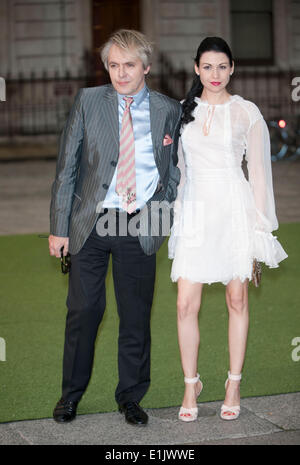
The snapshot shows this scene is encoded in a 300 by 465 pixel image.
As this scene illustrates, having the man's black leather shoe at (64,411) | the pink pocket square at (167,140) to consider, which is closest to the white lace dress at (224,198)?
the pink pocket square at (167,140)

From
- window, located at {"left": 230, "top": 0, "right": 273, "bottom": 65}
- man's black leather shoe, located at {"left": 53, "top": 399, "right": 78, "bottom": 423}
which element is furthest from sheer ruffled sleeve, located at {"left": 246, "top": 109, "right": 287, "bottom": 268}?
window, located at {"left": 230, "top": 0, "right": 273, "bottom": 65}

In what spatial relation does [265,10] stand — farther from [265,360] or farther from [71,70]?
[265,360]

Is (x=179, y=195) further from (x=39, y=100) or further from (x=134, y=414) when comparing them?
(x=39, y=100)

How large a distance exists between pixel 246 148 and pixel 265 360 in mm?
1791

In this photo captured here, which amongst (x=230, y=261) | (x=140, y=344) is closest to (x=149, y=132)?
(x=230, y=261)

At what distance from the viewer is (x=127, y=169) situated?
4.39 metres

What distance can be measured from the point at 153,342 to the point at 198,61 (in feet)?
7.97

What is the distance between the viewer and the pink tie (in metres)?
4.38

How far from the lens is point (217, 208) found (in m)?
4.51

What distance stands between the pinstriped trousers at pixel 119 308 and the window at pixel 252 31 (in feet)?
70.9

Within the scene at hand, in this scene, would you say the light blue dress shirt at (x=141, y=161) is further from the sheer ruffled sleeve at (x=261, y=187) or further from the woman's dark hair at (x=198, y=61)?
the sheer ruffled sleeve at (x=261, y=187)

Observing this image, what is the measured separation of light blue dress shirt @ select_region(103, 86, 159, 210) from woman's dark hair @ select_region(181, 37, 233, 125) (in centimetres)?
23

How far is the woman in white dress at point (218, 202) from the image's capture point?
176 inches

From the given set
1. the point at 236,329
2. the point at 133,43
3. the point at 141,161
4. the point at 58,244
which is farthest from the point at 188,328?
the point at 133,43
